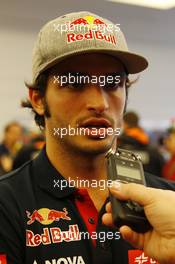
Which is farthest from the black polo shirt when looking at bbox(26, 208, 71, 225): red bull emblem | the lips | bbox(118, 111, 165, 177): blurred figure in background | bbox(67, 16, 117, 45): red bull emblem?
bbox(118, 111, 165, 177): blurred figure in background

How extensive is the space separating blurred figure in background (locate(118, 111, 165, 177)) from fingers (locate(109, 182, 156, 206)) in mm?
741

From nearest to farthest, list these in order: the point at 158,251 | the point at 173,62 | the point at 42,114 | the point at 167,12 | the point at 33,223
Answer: the point at 158,251 → the point at 33,223 → the point at 42,114 → the point at 167,12 → the point at 173,62

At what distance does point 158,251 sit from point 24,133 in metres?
2.07

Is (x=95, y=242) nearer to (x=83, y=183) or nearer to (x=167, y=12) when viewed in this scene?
(x=83, y=183)

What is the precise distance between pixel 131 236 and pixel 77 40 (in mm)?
331

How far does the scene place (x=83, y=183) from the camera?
0.80 metres

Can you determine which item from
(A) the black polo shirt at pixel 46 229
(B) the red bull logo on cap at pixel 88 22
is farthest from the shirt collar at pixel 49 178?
(B) the red bull logo on cap at pixel 88 22

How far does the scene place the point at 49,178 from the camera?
79 cm

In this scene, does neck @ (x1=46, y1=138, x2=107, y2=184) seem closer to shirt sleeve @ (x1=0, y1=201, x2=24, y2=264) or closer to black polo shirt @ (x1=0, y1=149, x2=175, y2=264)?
black polo shirt @ (x1=0, y1=149, x2=175, y2=264)

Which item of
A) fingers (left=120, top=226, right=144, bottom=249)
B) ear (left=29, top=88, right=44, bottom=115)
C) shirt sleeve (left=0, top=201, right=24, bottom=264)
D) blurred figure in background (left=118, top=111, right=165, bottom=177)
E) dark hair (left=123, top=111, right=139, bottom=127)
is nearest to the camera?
fingers (left=120, top=226, right=144, bottom=249)

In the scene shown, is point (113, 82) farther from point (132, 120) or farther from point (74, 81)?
point (132, 120)

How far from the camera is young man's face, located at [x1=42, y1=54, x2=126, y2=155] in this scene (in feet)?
2.45

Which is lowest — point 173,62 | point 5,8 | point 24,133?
point 24,133

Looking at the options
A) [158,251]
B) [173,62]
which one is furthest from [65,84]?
[173,62]
